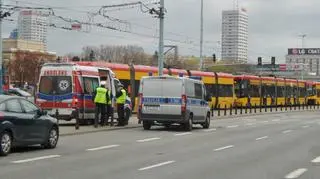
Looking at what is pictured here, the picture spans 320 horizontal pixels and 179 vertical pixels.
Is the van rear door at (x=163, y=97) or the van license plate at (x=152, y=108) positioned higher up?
the van rear door at (x=163, y=97)

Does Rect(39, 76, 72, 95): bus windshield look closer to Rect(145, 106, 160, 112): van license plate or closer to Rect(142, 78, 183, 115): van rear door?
Rect(142, 78, 183, 115): van rear door

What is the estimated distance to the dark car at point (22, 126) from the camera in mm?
15234

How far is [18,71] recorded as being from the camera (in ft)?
343

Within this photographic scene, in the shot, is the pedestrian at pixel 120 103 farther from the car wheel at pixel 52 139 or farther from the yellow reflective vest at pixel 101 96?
the car wheel at pixel 52 139

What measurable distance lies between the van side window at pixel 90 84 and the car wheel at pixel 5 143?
12.5m

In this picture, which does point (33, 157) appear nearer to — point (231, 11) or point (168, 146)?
point (168, 146)

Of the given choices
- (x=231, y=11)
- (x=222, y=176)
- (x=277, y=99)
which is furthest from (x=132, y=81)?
(x=231, y=11)

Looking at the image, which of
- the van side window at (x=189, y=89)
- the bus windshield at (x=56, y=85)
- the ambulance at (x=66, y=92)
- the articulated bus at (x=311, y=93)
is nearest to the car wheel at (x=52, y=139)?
the ambulance at (x=66, y=92)

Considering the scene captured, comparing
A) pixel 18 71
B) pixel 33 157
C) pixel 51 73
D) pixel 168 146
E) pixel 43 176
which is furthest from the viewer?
pixel 18 71

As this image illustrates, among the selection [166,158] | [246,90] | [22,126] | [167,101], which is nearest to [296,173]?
[166,158]

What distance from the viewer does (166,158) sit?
15.6 meters

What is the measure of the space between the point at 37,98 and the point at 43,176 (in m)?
16.2

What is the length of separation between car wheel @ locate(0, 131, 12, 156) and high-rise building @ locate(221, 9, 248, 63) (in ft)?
354

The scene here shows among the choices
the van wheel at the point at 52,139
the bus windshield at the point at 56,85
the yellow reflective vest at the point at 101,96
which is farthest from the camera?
the bus windshield at the point at 56,85
